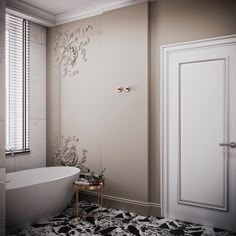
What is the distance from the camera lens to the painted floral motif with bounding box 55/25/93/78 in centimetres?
413

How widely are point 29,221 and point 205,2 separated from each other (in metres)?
3.24

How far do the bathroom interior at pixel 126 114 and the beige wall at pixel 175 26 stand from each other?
13mm

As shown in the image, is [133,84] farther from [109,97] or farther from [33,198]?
[33,198]

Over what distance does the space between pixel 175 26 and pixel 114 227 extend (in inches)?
98.8

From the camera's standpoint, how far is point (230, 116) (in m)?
2.99

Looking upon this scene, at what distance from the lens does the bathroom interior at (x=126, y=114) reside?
9.86ft

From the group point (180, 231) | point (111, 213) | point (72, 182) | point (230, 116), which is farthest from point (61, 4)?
point (180, 231)

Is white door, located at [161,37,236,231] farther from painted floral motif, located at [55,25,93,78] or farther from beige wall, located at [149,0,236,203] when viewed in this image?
painted floral motif, located at [55,25,93,78]

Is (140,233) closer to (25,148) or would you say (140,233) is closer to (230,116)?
(230,116)

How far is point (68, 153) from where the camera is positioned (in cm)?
427

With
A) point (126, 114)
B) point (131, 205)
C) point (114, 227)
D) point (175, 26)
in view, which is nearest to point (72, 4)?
point (175, 26)

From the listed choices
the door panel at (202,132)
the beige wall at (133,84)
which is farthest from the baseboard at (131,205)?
the door panel at (202,132)

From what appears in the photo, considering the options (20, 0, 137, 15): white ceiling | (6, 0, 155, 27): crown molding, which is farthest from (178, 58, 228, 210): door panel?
(20, 0, 137, 15): white ceiling

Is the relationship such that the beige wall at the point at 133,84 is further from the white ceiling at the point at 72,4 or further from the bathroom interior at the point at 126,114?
the white ceiling at the point at 72,4
